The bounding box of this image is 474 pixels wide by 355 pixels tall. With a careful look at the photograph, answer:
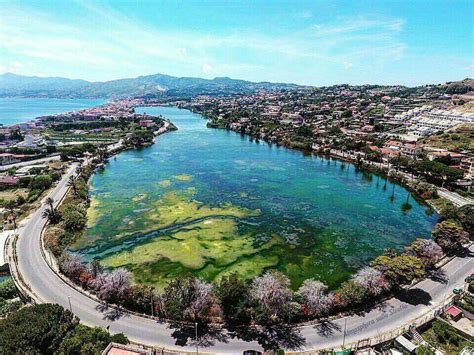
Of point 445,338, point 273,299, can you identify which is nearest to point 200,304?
point 273,299

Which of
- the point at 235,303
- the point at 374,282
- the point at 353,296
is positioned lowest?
the point at 353,296

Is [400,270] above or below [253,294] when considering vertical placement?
above

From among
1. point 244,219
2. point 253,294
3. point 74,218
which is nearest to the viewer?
point 253,294

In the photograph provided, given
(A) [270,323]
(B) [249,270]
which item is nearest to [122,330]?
(A) [270,323]

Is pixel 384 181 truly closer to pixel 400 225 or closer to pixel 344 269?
pixel 400 225

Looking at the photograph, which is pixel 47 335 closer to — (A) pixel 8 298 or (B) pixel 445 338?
(A) pixel 8 298

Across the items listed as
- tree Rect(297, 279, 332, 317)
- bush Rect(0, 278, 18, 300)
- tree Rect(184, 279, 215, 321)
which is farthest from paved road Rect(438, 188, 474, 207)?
bush Rect(0, 278, 18, 300)

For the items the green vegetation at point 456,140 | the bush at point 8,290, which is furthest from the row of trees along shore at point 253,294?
the green vegetation at point 456,140

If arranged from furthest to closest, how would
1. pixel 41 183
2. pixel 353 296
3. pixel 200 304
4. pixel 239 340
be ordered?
1. pixel 41 183
2. pixel 353 296
3. pixel 200 304
4. pixel 239 340

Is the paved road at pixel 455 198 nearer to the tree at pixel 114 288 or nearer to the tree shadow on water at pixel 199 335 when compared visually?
the tree shadow on water at pixel 199 335
